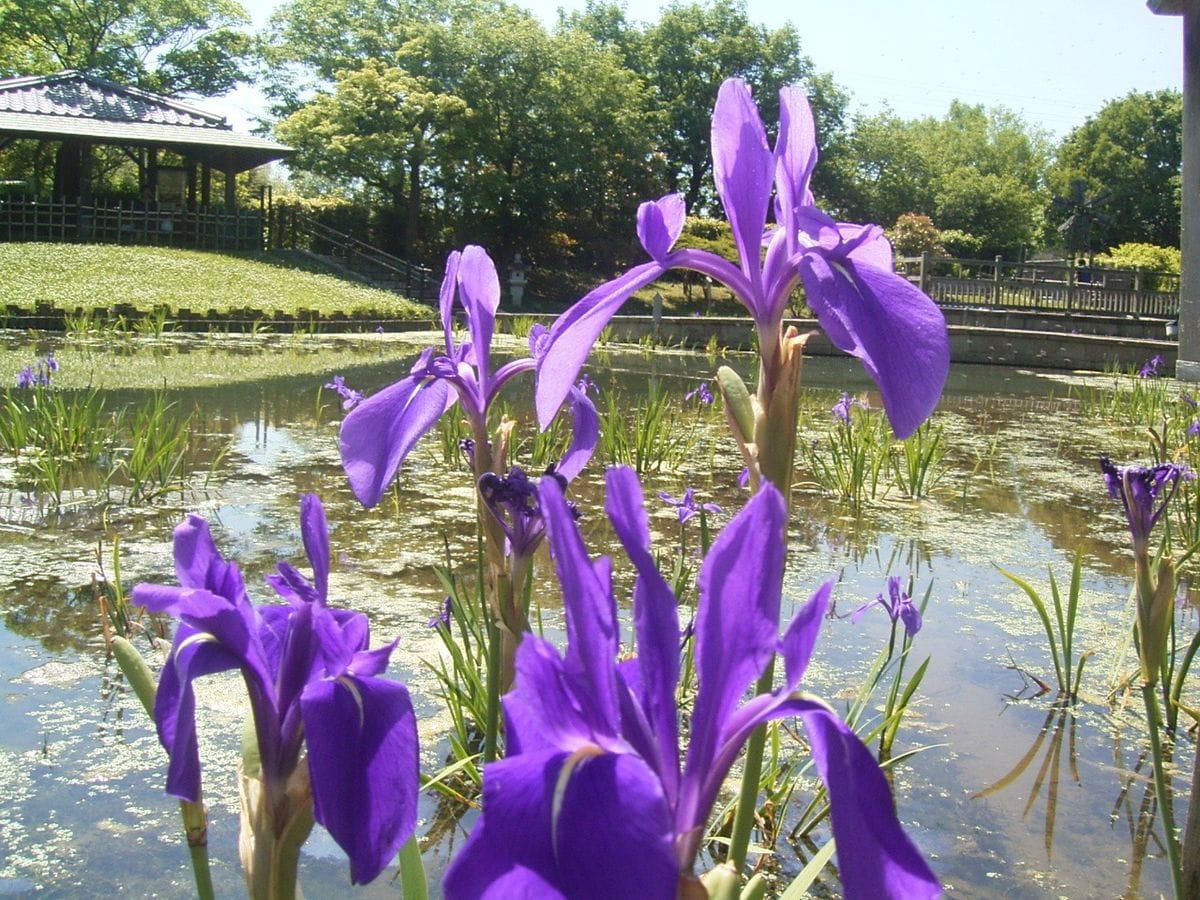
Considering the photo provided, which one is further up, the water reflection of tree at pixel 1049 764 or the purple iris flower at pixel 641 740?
the purple iris flower at pixel 641 740

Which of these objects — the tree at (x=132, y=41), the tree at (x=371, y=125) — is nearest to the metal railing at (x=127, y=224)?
the tree at (x=371, y=125)

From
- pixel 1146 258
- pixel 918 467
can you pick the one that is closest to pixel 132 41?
pixel 1146 258

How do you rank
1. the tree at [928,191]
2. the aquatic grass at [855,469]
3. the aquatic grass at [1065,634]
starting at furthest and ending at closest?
the tree at [928,191] → the aquatic grass at [855,469] → the aquatic grass at [1065,634]

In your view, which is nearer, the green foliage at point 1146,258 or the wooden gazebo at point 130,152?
the wooden gazebo at point 130,152

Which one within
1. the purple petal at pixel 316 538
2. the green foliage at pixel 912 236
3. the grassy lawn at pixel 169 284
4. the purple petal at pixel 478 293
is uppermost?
the green foliage at pixel 912 236

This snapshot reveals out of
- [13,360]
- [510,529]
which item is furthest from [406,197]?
[510,529]

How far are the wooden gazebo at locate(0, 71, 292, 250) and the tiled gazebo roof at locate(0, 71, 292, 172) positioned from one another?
0.06 feet

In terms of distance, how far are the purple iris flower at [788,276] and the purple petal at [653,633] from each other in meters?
0.20

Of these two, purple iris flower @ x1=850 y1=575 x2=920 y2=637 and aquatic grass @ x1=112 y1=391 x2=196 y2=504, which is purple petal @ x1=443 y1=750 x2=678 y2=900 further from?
aquatic grass @ x1=112 y1=391 x2=196 y2=504

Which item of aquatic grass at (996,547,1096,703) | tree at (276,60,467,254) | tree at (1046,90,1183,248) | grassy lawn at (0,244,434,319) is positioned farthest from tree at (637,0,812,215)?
aquatic grass at (996,547,1096,703)

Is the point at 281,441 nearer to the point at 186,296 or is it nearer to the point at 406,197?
the point at 186,296

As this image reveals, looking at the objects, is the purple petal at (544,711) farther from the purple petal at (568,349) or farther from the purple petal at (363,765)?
the purple petal at (568,349)

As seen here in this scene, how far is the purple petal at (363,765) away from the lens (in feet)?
1.77

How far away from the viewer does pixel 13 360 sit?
8.62 meters
